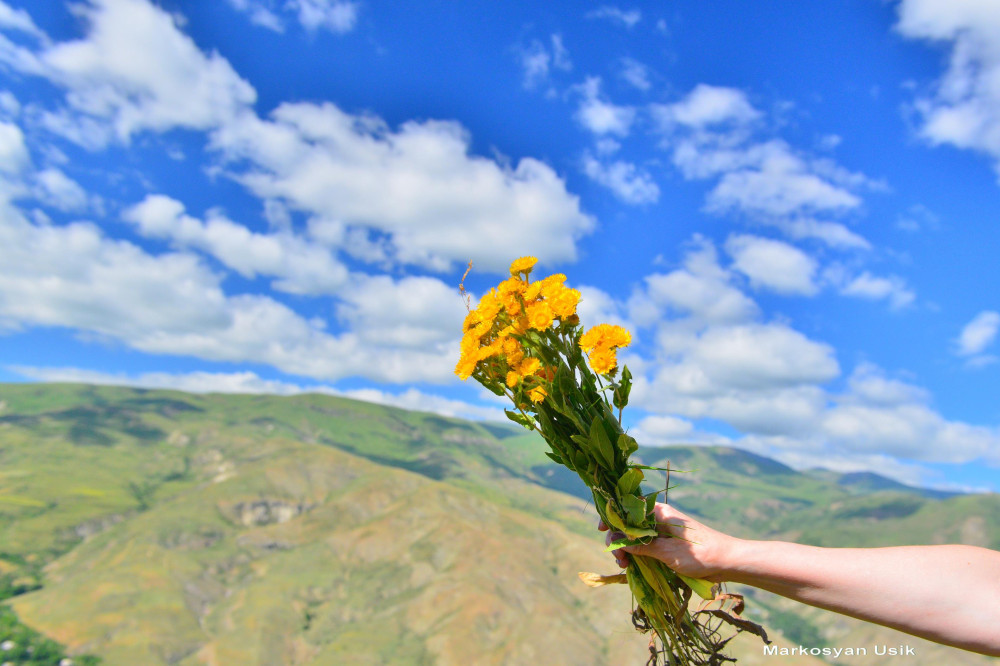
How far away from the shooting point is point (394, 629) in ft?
517

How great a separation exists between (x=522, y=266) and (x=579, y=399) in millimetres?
955

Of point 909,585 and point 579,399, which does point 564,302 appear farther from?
point 909,585

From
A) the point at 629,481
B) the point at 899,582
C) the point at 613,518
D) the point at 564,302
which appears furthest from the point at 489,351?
the point at 899,582

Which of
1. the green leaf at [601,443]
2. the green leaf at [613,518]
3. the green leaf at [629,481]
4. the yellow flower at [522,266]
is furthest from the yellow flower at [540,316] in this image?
the green leaf at [613,518]

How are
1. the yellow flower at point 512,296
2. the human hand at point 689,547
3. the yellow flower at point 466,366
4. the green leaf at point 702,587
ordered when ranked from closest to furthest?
the human hand at point 689,547
the green leaf at point 702,587
the yellow flower at point 466,366
the yellow flower at point 512,296

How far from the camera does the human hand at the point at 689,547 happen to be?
10.8ft

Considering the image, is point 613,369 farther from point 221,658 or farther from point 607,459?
point 221,658

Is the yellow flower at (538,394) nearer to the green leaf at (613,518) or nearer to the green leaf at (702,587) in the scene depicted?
the green leaf at (613,518)

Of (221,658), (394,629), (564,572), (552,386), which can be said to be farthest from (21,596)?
(552,386)

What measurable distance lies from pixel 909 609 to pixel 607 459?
1.64 meters

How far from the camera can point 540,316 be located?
3641 millimetres

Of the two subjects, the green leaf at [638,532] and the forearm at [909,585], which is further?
the green leaf at [638,532]

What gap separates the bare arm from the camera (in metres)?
2.61

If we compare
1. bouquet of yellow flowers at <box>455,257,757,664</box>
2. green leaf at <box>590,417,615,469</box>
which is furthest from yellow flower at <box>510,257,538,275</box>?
green leaf at <box>590,417,615,469</box>
